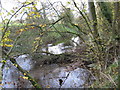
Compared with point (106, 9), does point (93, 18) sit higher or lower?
lower

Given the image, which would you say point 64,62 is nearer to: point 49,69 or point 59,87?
point 49,69

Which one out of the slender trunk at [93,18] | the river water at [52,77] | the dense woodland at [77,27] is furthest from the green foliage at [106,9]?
the river water at [52,77]

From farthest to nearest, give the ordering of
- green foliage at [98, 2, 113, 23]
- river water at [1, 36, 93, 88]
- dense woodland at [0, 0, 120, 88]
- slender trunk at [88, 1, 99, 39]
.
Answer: river water at [1, 36, 93, 88], green foliage at [98, 2, 113, 23], slender trunk at [88, 1, 99, 39], dense woodland at [0, 0, 120, 88]

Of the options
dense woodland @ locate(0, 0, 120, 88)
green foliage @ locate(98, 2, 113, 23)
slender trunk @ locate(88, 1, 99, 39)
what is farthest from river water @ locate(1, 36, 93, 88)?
green foliage @ locate(98, 2, 113, 23)

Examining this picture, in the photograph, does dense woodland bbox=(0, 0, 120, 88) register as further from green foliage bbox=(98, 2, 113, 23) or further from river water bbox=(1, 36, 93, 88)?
river water bbox=(1, 36, 93, 88)

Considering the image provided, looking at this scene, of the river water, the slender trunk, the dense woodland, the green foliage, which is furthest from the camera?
the river water

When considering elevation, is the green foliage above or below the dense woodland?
above

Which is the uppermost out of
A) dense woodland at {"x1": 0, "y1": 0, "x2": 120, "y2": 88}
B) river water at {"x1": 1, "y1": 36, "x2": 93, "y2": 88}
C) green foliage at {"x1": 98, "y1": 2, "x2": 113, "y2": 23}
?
green foliage at {"x1": 98, "y1": 2, "x2": 113, "y2": 23}

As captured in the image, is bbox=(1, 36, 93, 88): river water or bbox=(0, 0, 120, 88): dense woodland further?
bbox=(1, 36, 93, 88): river water

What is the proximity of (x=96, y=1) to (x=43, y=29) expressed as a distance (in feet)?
8.77

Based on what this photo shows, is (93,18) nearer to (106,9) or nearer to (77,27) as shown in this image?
(77,27)

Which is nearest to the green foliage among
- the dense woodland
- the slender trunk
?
the dense woodland

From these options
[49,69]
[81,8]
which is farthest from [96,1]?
[49,69]

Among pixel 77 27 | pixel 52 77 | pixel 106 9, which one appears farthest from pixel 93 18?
pixel 52 77
